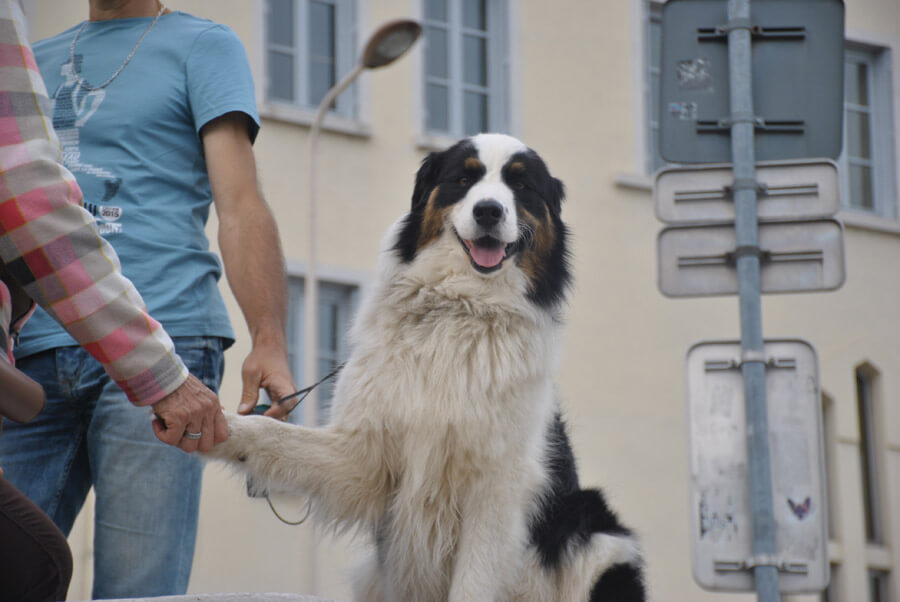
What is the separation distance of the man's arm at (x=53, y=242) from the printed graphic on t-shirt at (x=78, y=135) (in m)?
0.86

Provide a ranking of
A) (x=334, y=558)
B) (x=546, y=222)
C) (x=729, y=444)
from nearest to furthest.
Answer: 1. (x=546, y=222)
2. (x=729, y=444)
3. (x=334, y=558)

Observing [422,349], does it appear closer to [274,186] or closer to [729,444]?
[729,444]

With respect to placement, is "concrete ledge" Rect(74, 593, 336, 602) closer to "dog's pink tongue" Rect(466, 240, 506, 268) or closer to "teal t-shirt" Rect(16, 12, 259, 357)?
"teal t-shirt" Rect(16, 12, 259, 357)

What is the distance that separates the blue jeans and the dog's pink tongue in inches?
47.4

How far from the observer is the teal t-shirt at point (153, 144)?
3.07 metres

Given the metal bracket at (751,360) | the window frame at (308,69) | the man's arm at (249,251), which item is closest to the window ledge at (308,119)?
the window frame at (308,69)

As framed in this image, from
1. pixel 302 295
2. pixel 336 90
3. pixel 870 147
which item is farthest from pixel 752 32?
pixel 870 147

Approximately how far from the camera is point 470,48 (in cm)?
1484

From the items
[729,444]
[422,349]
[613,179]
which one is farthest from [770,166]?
[613,179]

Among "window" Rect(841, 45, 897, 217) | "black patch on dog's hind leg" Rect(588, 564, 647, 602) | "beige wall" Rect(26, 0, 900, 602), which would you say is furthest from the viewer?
"window" Rect(841, 45, 897, 217)

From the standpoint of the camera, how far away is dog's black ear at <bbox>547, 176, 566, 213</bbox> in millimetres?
4395

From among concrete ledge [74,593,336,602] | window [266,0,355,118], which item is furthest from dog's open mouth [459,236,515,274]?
window [266,0,355,118]

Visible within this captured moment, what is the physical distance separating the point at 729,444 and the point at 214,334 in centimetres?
263

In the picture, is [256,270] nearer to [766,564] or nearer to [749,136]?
[766,564]
